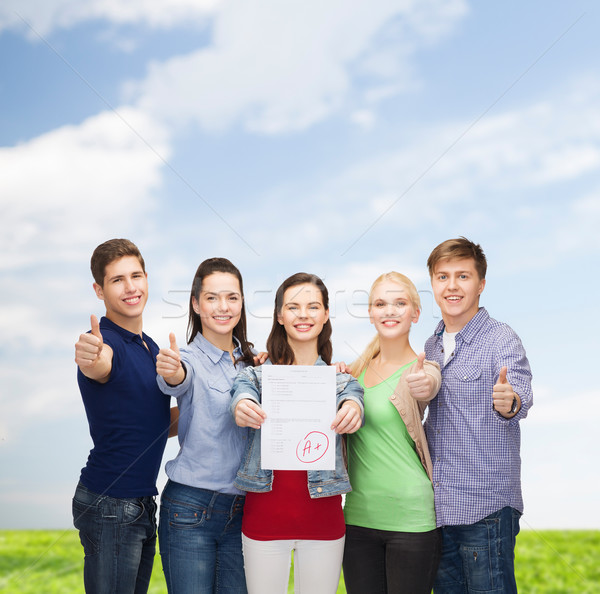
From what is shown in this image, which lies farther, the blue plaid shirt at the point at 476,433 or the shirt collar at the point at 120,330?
the shirt collar at the point at 120,330

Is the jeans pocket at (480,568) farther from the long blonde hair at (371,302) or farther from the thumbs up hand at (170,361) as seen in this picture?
the thumbs up hand at (170,361)

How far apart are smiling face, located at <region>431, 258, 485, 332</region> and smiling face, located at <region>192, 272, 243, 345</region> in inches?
42.6

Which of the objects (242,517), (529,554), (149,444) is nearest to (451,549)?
(242,517)

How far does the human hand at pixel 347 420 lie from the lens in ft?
9.59

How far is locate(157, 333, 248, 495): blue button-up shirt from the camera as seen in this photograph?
2971 mm

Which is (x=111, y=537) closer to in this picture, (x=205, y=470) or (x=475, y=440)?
(x=205, y=470)

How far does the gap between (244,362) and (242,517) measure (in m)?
0.78

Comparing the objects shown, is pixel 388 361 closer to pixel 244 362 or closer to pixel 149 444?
pixel 244 362

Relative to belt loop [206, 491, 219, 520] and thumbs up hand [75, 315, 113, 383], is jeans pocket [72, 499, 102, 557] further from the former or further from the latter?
thumbs up hand [75, 315, 113, 383]

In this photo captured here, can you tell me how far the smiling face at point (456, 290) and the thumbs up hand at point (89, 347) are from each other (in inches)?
69.7

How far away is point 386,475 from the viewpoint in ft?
9.86

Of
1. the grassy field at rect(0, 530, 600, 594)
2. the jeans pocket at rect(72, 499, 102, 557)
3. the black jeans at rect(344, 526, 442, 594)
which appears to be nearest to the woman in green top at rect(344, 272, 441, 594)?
the black jeans at rect(344, 526, 442, 594)

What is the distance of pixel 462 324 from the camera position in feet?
11.0

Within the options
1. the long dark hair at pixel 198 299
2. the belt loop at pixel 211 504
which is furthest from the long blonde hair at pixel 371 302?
the belt loop at pixel 211 504
